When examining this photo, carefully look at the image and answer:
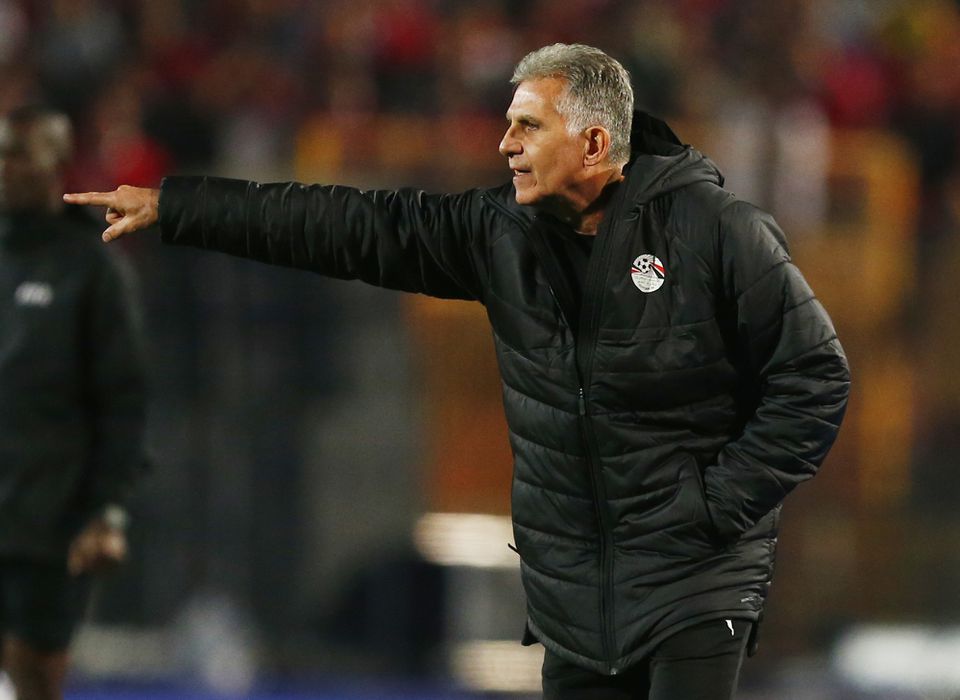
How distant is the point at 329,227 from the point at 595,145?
2.30ft

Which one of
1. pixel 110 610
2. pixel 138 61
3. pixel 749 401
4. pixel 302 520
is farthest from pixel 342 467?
pixel 749 401

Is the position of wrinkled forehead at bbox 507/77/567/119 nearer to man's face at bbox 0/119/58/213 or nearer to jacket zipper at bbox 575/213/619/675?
jacket zipper at bbox 575/213/619/675

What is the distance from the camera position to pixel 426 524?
8.39m

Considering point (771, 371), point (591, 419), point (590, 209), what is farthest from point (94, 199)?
point (771, 371)

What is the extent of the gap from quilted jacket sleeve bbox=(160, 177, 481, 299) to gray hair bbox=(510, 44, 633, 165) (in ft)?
1.25

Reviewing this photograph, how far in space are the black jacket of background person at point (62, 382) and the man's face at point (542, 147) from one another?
1.98m

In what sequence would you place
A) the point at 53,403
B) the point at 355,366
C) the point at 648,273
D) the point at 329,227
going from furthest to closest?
the point at 355,366, the point at 53,403, the point at 329,227, the point at 648,273

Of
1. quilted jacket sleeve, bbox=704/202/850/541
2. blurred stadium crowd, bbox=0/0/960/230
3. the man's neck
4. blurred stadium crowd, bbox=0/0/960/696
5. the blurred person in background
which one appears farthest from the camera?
blurred stadium crowd, bbox=0/0/960/230

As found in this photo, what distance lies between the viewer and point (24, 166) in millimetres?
5203

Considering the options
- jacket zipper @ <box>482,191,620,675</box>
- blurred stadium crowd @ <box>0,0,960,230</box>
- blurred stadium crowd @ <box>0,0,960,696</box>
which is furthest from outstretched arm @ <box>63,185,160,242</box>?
blurred stadium crowd @ <box>0,0,960,230</box>

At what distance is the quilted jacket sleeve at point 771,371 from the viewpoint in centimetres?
367

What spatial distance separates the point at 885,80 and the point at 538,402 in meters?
8.17

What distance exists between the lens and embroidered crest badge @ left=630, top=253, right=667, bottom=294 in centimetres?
371

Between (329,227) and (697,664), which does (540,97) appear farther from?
(697,664)
